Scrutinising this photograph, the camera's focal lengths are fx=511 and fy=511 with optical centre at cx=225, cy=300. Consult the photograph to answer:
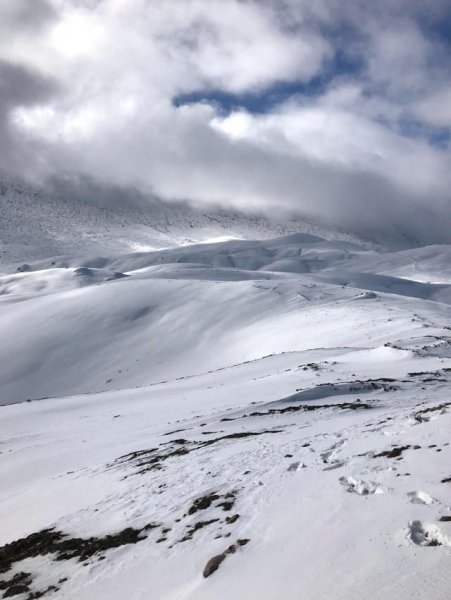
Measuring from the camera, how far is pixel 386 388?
732 inches

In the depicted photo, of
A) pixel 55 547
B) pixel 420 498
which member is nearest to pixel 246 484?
pixel 420 498

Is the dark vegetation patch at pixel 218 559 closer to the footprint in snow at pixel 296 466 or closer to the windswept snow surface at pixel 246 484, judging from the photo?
the windswept snow surface at pixel 246 484

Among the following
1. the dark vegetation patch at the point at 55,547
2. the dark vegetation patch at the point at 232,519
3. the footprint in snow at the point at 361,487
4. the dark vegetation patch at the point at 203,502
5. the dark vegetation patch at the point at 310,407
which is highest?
the footprint in snow at the point at 361,487

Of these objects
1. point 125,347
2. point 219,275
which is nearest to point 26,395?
point 125,347

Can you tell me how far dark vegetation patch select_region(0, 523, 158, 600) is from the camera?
7406mm

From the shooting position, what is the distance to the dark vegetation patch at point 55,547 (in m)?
7.41

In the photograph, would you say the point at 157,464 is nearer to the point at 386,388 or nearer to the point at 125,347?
the point at 386,388

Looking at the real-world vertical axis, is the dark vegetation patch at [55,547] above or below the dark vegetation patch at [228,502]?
below

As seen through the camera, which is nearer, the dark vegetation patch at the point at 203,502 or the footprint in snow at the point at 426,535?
the footprint in snow at the point at 426,535

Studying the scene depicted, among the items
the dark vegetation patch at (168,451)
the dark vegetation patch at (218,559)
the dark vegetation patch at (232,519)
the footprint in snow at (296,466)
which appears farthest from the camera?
the dark vegetation patch at (168,451)

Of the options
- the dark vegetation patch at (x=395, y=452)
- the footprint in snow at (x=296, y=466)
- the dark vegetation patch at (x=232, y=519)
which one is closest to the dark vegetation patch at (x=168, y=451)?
the footprint in snow at (x=296, y=466)

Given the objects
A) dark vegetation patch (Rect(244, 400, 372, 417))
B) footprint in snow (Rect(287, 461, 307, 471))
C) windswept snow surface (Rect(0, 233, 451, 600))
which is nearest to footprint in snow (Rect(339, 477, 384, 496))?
windswept snow surface (Rect(0, 233, 451, 600))

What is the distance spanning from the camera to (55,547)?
322 inches

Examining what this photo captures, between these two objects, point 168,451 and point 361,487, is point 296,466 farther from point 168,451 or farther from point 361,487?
point 168,451
